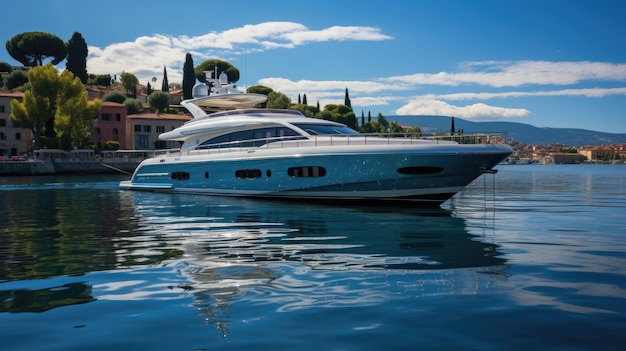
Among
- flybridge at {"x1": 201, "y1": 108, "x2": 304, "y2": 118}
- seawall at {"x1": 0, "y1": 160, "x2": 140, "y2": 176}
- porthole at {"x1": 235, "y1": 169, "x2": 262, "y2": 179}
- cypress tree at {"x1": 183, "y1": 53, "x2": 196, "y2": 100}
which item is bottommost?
seawall at {"x1": 0, "y1": 160, "x2": 140, "y2": 176}

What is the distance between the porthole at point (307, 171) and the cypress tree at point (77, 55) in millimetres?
78645

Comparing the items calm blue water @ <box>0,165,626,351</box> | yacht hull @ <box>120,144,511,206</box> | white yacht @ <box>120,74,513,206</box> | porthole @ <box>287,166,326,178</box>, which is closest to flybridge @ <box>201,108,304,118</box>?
white yacht @ <box>120,74,513,206</box>

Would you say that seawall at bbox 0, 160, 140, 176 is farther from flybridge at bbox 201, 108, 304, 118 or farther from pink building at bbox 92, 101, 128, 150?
flybridge at bbox 201, 108, 304, 118

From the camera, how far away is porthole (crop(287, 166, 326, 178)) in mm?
18391

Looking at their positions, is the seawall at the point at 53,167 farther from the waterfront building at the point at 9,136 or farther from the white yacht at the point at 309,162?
the white yacht at the point at 309,162

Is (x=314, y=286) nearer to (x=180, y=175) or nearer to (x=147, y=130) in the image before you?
(x=180, y=175)

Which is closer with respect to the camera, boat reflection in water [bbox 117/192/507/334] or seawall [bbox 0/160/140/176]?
boat reflection in water [bbox 117/192/507/334]

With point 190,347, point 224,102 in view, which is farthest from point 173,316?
point 224,102

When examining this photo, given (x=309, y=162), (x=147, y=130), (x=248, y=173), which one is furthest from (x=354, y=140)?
(x=147, y=130)

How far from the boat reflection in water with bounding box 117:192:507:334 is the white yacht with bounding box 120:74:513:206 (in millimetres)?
1144

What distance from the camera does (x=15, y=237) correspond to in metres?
12.1

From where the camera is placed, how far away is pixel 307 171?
18.8 m

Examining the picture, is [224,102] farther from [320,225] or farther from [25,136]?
[25,136]

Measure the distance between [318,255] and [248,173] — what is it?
1228cm
